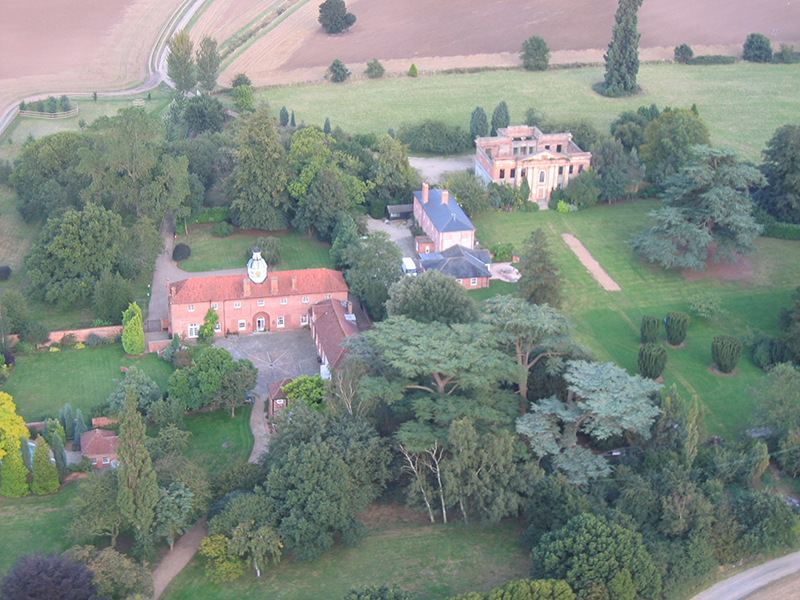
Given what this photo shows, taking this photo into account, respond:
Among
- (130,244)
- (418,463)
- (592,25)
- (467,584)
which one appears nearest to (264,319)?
(130,244)

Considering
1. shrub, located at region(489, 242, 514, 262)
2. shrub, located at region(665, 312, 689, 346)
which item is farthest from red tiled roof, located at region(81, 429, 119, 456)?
shrub, located at region(665, 312, 689, 346)

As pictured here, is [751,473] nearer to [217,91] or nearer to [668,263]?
[668,263]

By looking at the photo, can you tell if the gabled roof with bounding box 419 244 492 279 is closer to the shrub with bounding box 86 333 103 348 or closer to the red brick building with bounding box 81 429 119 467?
the shrub with bounding box 86 333 103 348

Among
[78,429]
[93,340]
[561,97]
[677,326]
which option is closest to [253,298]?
[93,340]

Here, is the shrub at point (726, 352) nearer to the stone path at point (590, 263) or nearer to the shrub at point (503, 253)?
the stone path at point (590, 263)

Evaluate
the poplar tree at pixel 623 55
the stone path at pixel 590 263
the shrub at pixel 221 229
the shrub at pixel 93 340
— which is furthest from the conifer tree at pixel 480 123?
the shrub at pixel 93 340
